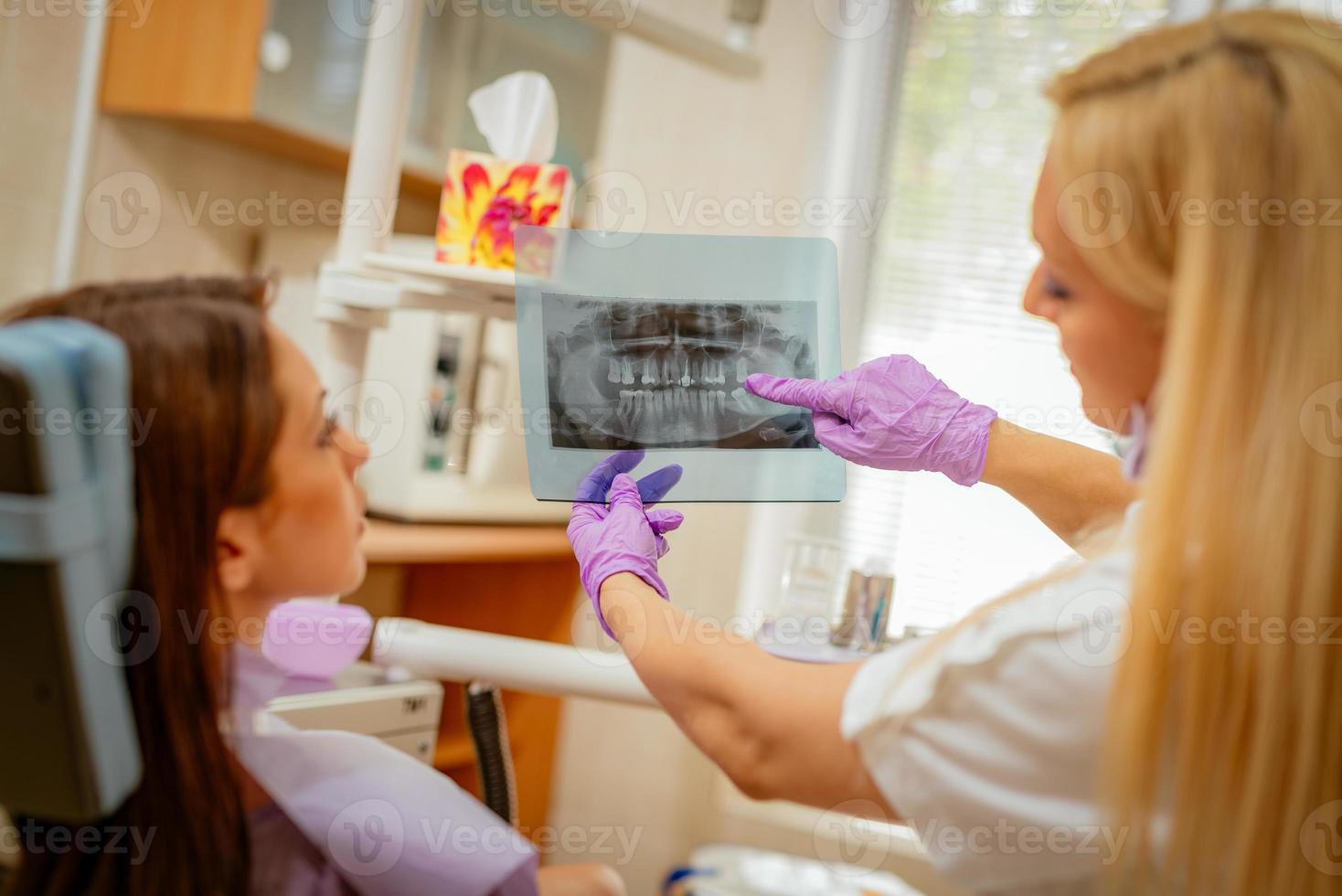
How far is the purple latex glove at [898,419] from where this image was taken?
1.30 metres

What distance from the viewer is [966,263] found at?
2752 mm

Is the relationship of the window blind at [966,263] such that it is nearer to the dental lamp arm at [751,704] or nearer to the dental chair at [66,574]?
the dental lamp arm at [751,704]

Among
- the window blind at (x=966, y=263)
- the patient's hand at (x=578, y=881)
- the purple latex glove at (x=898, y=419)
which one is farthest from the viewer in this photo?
the window blind at (x=966, y=263)

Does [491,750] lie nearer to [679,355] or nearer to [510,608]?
[679,355]

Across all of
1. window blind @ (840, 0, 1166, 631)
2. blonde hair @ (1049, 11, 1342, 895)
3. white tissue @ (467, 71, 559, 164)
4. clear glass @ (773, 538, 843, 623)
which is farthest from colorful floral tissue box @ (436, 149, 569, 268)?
window blind @ (840, 0, 1166, 631)

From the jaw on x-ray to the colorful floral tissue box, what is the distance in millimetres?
260

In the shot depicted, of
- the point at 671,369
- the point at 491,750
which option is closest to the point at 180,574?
the point at 671,369

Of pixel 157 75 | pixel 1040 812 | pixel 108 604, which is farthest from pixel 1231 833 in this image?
pixel 157 75

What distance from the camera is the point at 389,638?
1.48 meters

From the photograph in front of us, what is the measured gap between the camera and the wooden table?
275 cm

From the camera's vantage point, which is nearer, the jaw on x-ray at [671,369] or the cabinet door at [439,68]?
the jaw on x-ray at [671,369]

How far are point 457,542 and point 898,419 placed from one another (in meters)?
1.28

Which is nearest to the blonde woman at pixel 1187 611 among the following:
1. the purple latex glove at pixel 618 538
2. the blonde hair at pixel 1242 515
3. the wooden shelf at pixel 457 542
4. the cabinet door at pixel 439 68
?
the blonde hair at pixel 1242 515

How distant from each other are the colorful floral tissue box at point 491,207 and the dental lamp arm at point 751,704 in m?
0.61
